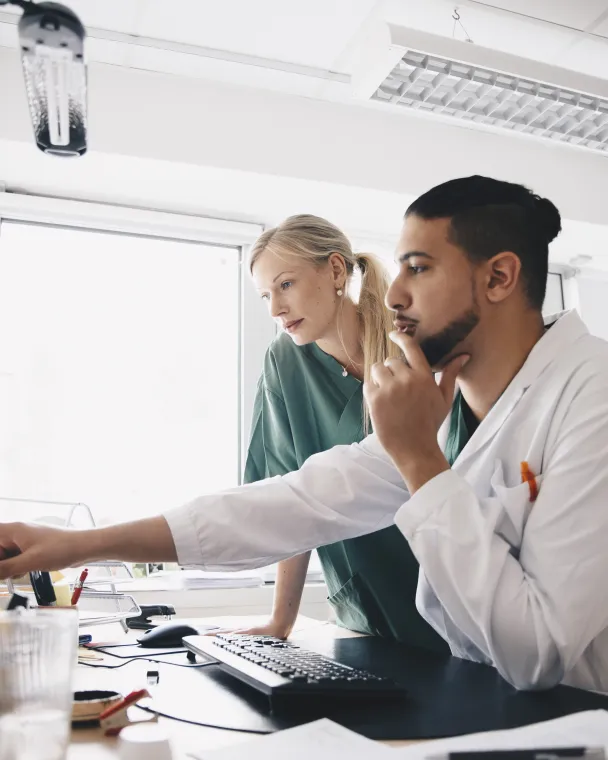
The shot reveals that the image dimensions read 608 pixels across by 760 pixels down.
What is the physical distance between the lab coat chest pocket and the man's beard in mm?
259

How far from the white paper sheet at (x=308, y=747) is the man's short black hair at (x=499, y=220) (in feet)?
2.44

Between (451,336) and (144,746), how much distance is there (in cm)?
73

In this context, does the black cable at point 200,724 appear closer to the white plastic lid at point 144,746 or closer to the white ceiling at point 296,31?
the white plastic lid at point 144,746

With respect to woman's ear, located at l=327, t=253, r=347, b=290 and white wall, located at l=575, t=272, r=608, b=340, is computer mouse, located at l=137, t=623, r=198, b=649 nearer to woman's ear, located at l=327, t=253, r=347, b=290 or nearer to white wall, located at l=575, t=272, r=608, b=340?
woman's ear, located at l=327, t=253, r=347, b=290

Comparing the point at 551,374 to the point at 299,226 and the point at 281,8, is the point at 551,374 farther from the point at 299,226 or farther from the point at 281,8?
the point at 281,8

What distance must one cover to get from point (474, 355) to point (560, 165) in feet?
7.94

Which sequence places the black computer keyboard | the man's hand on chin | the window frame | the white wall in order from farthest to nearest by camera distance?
the white wall < the window frame < the man's hand on chin < the black computer keyboard

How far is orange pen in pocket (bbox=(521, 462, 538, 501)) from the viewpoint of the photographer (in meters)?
0.94

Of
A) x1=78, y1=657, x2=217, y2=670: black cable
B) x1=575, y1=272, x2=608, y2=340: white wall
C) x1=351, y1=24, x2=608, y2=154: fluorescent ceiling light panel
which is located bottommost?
x1=78, y1=657, x2=217, y2=670: black cable

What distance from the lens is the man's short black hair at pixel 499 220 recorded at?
45.2 inches

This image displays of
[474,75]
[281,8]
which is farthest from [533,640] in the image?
[281,8]

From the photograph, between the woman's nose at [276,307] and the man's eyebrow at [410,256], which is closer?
the man's eyebrow at [410,256]

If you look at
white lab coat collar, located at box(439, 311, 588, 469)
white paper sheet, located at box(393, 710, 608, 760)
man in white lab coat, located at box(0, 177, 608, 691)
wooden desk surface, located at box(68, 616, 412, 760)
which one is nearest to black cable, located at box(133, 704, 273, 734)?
wooden desk surface, located at box(68, 616, 412, 760)

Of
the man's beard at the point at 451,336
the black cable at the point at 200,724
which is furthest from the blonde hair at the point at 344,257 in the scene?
the black cable at the point at 200,724
